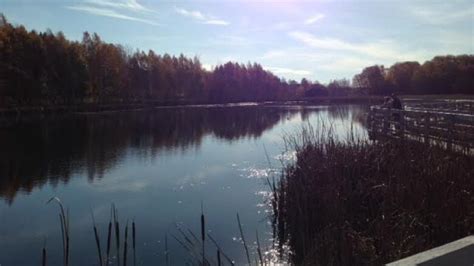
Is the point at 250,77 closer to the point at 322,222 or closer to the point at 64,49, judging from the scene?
the point at 64,49

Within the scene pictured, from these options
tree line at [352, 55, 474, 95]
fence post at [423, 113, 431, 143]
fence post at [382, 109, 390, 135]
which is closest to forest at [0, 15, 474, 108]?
tree line at [352, 55, 474, 95]

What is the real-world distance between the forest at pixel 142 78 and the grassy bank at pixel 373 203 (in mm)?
19029

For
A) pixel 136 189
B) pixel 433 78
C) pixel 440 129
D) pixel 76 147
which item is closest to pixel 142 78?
pixel 433 78

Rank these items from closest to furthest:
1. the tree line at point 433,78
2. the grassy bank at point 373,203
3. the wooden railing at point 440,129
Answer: the grassy bank at point 373,203 < the wooden railing at point 440,129 < the tree line at point 433,78

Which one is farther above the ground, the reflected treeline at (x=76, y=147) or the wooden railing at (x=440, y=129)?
the wooden railing at (x=440, y=129)

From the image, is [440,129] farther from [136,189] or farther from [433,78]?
[433,78]

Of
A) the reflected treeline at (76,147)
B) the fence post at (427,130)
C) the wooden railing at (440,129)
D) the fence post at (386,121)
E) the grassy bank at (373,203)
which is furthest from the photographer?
the reflected treeline at (76,147)

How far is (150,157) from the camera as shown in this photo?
25.0 metres

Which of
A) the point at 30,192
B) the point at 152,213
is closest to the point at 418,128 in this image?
the point at 152,213

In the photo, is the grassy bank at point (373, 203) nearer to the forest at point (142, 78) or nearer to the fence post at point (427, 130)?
the fence post at point (427, 130)

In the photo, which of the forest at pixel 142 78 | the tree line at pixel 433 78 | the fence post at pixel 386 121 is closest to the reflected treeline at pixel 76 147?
the fence post at pixel 386 121

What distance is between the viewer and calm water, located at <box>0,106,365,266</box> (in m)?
10.6

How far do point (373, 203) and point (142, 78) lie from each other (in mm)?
85938

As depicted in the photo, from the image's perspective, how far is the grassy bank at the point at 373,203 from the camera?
692 cm
